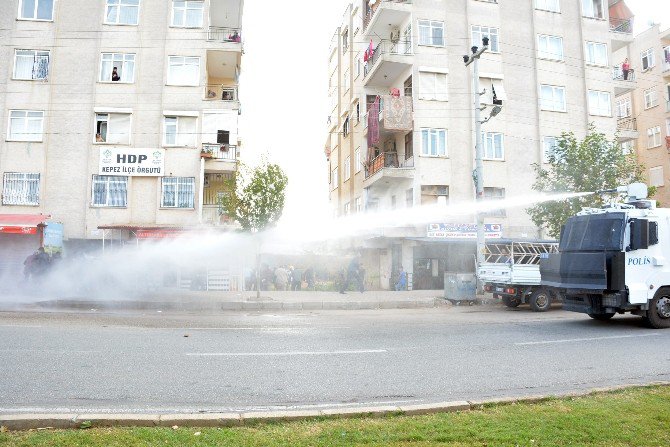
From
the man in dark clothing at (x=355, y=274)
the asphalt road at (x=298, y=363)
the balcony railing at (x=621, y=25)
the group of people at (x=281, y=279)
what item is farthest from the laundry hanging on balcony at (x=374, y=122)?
the asphalt road at (x=298, y=363)

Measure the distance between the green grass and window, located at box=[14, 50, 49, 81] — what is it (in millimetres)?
28066

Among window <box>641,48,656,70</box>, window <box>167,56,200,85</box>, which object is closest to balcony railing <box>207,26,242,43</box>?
window <box>167,56,200,85</box>

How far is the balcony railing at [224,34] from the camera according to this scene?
1122 inches

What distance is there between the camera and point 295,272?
27.2 metres

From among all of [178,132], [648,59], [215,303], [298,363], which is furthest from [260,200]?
[648,59]

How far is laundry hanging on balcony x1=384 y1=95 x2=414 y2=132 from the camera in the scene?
29.1 metres

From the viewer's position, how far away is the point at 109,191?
87.2 feet

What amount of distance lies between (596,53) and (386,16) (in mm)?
13915

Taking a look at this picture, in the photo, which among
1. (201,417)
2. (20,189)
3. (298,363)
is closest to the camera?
(201,417)

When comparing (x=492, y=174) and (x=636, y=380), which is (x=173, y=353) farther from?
(x=492, y=174)

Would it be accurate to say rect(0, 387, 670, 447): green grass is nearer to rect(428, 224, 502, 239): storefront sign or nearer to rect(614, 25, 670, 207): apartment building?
rect(428, 224, 502, 239): storefront sign

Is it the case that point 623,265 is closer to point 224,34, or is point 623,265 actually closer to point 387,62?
point 387,62

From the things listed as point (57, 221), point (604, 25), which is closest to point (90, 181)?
point (57, 221)

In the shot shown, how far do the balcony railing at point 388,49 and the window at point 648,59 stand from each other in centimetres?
2191
